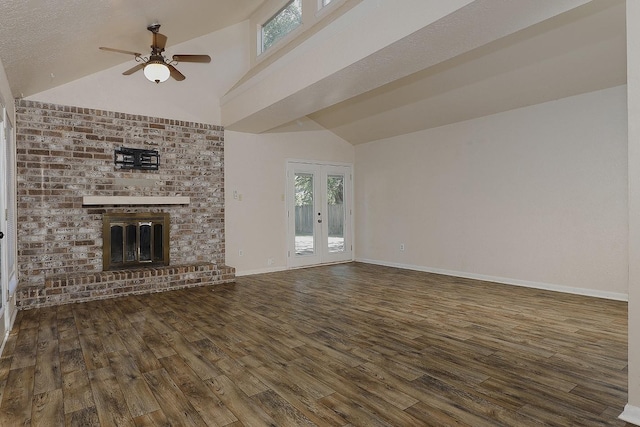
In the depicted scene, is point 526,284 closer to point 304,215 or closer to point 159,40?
point 304,215

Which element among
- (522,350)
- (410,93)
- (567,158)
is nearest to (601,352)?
(522,350)

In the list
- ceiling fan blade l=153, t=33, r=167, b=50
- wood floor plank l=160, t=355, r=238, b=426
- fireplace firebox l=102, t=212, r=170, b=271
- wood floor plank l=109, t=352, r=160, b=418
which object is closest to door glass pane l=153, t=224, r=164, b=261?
fireplace firebox l=102, t=212, r=170, b=271

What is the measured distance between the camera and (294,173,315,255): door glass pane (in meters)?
7.21

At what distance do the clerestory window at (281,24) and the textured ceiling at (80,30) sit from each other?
1.33 feet

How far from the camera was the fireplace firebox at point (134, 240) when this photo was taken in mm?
5156

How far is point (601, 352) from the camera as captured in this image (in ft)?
9.55

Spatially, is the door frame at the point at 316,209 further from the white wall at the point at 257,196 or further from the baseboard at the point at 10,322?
the baseboard at the point at 10,322

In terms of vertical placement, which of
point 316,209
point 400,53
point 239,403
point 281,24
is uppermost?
point 281,24

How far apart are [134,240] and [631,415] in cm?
552

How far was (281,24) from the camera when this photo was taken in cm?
543

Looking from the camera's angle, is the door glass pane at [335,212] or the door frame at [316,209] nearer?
the door frame at [316,209]

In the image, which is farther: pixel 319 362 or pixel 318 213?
pixel 318 213

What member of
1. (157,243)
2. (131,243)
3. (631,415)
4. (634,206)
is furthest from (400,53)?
(131,243)

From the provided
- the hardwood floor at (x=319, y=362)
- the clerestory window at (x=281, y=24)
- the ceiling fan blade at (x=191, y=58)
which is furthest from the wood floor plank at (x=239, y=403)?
the clerestory window at (x=281, y=24)
